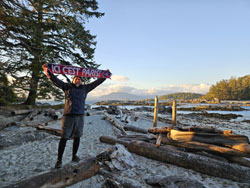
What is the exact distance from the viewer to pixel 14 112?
10281 millimetres

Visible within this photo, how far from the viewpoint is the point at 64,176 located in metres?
2.91

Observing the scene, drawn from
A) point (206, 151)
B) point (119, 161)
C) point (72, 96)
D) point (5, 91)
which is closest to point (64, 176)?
point (119, 161)

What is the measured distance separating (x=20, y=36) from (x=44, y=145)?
8343 millimetres

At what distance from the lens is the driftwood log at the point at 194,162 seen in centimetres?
362

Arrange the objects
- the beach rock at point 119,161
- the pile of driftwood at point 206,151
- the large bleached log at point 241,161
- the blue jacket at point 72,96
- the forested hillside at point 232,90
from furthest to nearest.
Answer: the forested hillside at point 232,90 → the large bleached log at point 241,161 → the beach rock at point 119,161 → the pile of driftwood at point 206,151 → the blue jacket at point 72,96

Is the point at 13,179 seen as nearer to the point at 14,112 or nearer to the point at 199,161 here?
the point at 199,161

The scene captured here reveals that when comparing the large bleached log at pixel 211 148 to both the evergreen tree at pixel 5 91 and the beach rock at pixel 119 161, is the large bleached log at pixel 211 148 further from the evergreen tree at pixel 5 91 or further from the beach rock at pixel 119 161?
the evergreen tree at pixel 5 91

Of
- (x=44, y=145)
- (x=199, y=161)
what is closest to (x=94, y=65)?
(x=44, y=145)

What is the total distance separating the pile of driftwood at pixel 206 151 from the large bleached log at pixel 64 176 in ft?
7.34

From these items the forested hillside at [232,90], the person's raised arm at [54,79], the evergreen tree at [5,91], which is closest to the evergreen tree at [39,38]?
the evergreen tree at [5,91]

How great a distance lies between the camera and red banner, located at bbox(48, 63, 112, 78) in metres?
3.97

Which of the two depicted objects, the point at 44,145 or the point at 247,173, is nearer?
the point at 247,173

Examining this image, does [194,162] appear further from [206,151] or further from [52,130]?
[52,130]

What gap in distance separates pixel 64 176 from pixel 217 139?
4984 millimetres
